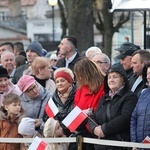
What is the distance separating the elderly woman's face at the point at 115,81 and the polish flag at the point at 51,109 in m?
0.90

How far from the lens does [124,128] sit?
884cm

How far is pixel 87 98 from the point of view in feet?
30.7

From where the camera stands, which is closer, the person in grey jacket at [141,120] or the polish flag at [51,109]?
the person in grey jacket at [141,120]

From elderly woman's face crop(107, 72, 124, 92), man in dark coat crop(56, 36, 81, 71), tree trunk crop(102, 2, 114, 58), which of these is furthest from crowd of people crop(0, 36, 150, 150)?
tree trunk crop(102, 2, 114, 58)

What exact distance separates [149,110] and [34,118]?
2.16 metres

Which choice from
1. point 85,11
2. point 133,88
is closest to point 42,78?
point 133,88

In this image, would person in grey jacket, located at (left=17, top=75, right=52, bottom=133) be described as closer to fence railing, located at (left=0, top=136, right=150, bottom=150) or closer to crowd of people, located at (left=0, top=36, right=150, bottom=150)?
crowd of people, located at (left=0, top=36, right=150, bottom=150)

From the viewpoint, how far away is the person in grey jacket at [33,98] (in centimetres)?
1010

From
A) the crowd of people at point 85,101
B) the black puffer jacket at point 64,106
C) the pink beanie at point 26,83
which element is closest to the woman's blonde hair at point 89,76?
the crowd of people at point 85,101

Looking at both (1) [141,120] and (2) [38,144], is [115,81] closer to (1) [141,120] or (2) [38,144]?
(1) [141,120]

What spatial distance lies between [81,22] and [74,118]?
→ 1892cm

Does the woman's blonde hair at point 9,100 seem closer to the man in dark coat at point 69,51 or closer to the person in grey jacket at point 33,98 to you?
the person in grey jacket at point 33,98

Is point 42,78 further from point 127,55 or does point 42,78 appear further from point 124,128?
point 124,128

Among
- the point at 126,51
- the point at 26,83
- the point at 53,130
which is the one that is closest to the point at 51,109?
the point at 53,130
